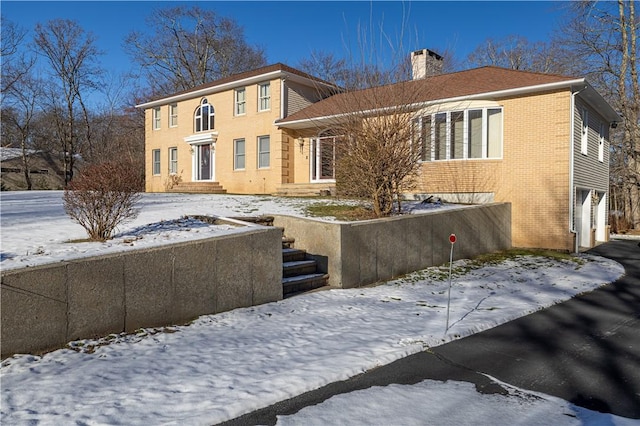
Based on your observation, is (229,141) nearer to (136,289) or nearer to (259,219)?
(259,219)

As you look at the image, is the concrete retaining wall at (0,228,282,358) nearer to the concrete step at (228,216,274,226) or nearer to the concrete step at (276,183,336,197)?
the concrete step at (228,216,274,226)

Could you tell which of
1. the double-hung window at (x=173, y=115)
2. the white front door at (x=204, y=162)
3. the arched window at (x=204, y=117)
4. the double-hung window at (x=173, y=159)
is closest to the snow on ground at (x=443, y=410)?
the white front door at (x=204, y=162)

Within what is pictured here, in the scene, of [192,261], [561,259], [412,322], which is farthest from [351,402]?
[561,259]

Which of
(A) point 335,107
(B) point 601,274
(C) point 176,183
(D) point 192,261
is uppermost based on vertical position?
(A) point 335,107

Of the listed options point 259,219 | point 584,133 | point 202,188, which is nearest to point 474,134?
point 584,133

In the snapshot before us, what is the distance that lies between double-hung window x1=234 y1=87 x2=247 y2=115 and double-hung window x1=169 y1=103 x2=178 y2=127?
211 inches

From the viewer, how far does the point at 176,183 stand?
79.7ft

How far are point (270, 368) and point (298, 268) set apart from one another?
11.2ft

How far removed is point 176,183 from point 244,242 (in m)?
19.7

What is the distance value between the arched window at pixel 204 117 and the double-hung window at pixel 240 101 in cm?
196

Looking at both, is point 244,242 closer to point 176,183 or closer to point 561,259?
point 561,259

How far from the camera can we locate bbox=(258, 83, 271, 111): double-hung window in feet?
67.8

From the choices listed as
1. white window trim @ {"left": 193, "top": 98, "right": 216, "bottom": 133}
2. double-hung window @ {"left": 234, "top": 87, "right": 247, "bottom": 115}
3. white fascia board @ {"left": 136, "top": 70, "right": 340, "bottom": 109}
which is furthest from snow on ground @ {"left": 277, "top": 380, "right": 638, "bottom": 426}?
white window trim @ {"left": 193, "top": 98, "right": 216, "bottom": 133}

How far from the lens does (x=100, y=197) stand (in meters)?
6.66
